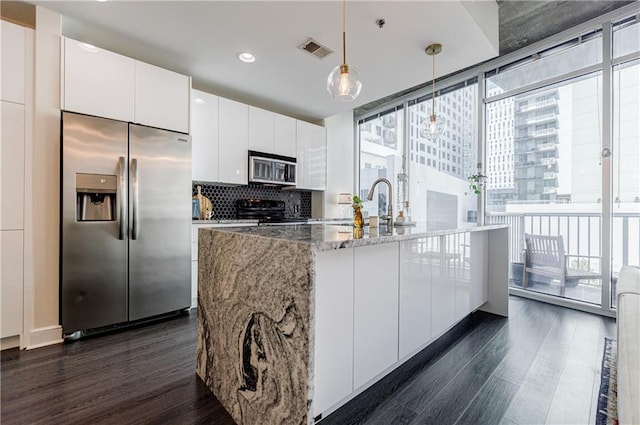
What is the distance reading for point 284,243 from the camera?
119 centimetres

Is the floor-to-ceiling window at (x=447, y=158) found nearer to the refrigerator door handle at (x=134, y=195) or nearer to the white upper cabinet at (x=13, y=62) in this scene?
the refrigerator door handle at (x=134, y=195)

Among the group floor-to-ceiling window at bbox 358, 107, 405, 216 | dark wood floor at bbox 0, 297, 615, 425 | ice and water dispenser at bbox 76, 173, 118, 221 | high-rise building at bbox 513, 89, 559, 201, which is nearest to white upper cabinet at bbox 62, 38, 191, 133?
ice and water dispenser at bbox 76, 173, 118, 221

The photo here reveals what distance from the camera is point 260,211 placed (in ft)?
13.5

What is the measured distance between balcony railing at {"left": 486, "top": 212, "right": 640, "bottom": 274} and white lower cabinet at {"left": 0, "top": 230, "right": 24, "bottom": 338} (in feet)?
15.5

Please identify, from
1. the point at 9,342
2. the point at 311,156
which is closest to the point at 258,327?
the point at 9,342

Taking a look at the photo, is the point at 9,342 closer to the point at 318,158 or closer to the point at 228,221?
the point at 228,221

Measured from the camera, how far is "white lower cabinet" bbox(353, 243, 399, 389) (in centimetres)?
146

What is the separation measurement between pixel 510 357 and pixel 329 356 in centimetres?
161

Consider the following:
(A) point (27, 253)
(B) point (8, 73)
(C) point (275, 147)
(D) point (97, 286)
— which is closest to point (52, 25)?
(B) point (8, 73)

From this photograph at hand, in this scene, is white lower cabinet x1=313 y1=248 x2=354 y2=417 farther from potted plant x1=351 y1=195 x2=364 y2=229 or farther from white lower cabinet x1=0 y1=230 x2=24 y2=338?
white lower cabinet x1=0 y1=230 x2=24 y2=338

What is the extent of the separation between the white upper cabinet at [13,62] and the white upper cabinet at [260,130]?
7.18 feet

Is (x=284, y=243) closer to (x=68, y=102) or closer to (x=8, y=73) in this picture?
(x=68, y=102)

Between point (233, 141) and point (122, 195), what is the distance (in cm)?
159

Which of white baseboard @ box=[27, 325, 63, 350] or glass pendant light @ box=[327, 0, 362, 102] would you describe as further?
white baseboard @ box=[27, 325, 63, 350]
